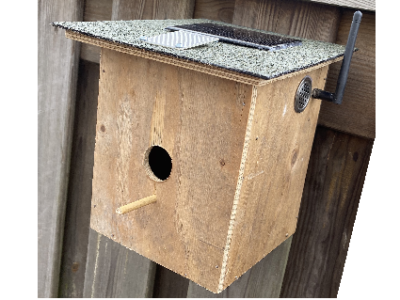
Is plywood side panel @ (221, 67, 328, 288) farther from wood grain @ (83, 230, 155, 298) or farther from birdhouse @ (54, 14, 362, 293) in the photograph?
wood grain @ (83, 230, 155, 298)

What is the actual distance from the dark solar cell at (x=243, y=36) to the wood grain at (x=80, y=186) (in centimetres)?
61

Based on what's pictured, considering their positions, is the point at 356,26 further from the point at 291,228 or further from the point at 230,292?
the point at 230,292

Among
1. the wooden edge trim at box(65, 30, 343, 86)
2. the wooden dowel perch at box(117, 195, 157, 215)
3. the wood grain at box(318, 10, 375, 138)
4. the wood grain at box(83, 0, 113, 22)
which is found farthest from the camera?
the wood grain at box(83, 0, 113, 22)

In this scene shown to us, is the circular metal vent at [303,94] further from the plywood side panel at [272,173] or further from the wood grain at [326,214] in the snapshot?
the wood grain at [326,214]

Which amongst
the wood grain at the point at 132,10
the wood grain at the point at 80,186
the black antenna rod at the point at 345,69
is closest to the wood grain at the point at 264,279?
the black antenna rod at the point at 345,69

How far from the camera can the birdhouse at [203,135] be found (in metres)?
1.18

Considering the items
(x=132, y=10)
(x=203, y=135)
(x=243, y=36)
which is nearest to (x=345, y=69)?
(x=243, y=36)

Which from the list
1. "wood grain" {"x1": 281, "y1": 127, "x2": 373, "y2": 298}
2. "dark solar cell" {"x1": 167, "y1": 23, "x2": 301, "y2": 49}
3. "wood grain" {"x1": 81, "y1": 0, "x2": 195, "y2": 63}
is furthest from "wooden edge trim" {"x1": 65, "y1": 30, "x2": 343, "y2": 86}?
"wood grain" {"x1": 81, "y1": 0, "x2": 195, "y2": 63}

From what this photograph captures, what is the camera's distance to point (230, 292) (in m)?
1.78

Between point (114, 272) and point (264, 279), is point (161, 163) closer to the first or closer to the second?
point (264, 279)

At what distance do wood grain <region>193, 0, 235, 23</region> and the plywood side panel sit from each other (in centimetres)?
35

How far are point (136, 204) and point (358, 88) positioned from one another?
0.67 meters

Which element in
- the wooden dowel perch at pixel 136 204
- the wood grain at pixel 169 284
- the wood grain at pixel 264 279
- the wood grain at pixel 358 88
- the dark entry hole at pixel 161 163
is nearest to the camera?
the wooden dowel perch at pixel 136 204

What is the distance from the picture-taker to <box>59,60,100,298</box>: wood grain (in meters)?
1.94
